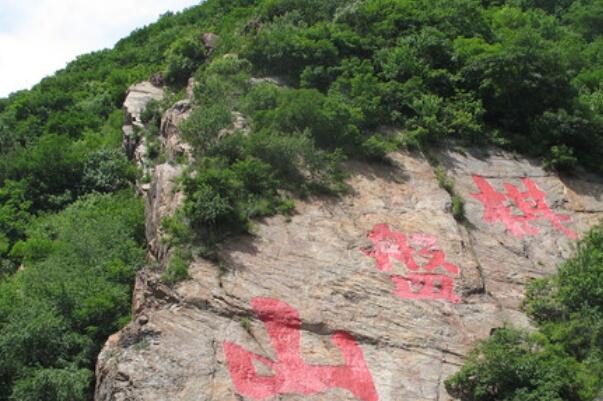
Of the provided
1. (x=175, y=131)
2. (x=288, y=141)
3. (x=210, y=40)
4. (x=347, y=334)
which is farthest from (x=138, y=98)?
(x=347, y=334)

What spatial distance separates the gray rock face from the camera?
53.3 ft

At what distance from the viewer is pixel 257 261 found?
1891cm

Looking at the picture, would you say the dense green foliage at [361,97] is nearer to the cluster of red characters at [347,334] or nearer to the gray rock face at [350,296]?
the gray rock face at [350,296]

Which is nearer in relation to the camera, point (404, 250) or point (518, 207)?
point (404, 250)

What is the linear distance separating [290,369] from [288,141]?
7435 mm

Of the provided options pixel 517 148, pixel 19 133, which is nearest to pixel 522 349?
pixel 517 148

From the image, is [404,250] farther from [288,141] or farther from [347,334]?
[288,141]

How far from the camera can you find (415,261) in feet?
64.5

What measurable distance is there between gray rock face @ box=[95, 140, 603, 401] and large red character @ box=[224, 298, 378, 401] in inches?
1.1

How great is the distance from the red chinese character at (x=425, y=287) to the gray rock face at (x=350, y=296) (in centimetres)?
3

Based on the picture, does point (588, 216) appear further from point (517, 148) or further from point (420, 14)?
point (420, 14)

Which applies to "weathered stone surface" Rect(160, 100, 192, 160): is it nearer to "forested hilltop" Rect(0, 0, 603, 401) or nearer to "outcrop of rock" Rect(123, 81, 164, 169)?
"forested hilltop" Rect(0, 0, 603, 401)

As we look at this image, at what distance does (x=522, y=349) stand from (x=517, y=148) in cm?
1033

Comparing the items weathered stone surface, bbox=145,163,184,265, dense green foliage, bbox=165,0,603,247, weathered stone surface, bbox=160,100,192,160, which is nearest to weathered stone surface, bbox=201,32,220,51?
dense green foliage, bbox=165,0,603,247
